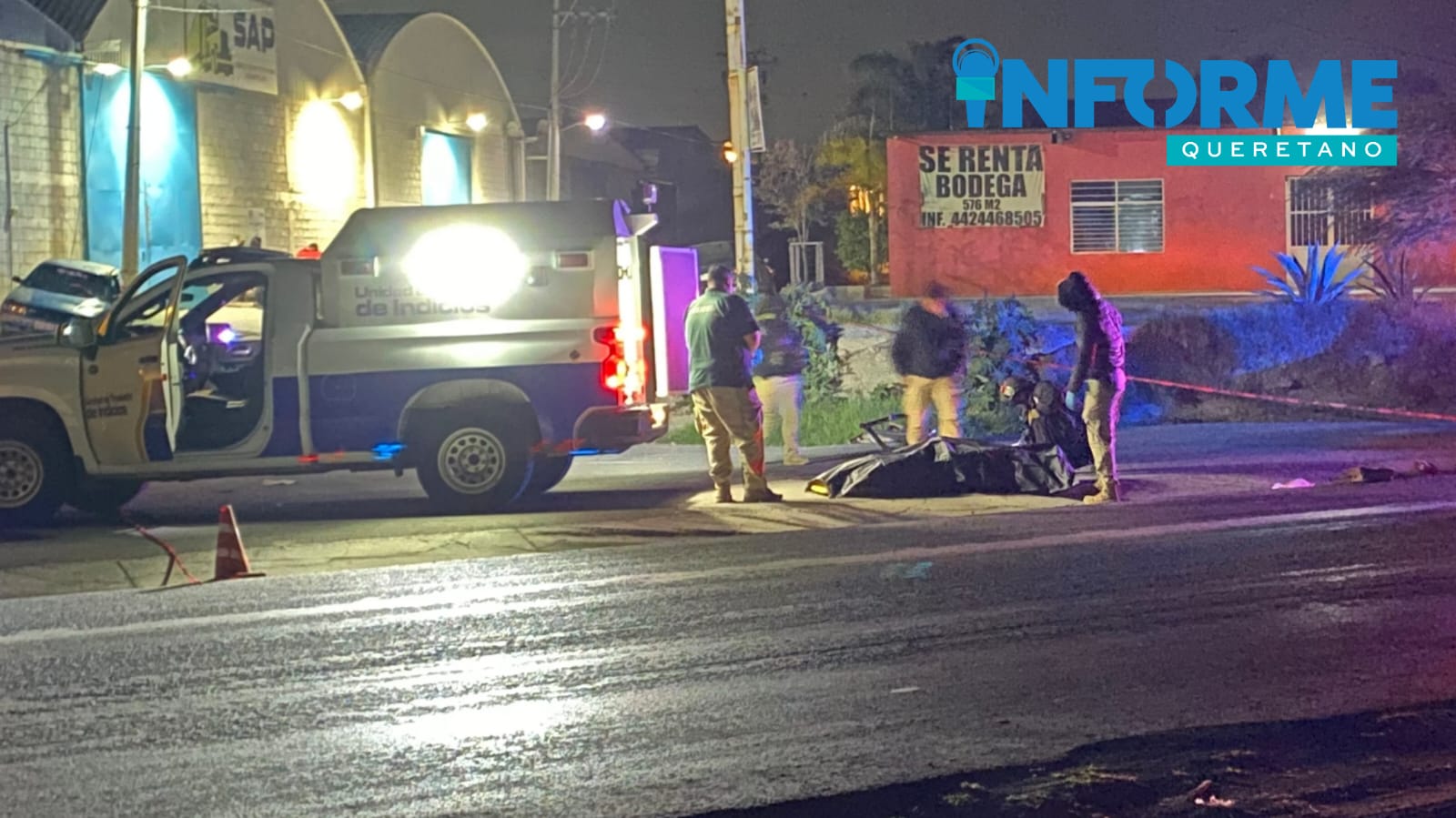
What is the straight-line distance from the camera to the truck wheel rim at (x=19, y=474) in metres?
12.1

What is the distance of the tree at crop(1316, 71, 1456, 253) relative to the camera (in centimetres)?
2475

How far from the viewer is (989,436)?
17.1 meters

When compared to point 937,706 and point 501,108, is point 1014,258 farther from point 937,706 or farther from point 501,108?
point 937,706

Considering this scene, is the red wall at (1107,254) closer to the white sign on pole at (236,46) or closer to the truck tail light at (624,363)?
the white sign on pole at (236,46)

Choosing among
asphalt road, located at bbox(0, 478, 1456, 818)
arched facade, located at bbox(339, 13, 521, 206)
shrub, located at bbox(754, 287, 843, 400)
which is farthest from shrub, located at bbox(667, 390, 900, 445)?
arched facade, located at bbox(339, 13, 521, 206)

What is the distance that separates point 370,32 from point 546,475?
27664 millimetres

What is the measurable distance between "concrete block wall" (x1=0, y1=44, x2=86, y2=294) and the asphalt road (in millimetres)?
19394

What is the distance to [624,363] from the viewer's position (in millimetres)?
12312

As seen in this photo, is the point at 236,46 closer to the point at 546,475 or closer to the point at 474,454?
the point at 546,475

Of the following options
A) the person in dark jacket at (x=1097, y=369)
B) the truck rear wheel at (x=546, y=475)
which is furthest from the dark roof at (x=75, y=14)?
the person in dark jacket at (x=1097, y=369)

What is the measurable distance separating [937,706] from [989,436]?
1063 cm

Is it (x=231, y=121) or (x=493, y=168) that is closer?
(x=231, y=121)

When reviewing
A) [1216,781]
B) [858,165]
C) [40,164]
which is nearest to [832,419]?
[1216,781]

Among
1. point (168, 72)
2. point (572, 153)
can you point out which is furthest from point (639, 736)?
point (572, 153)
